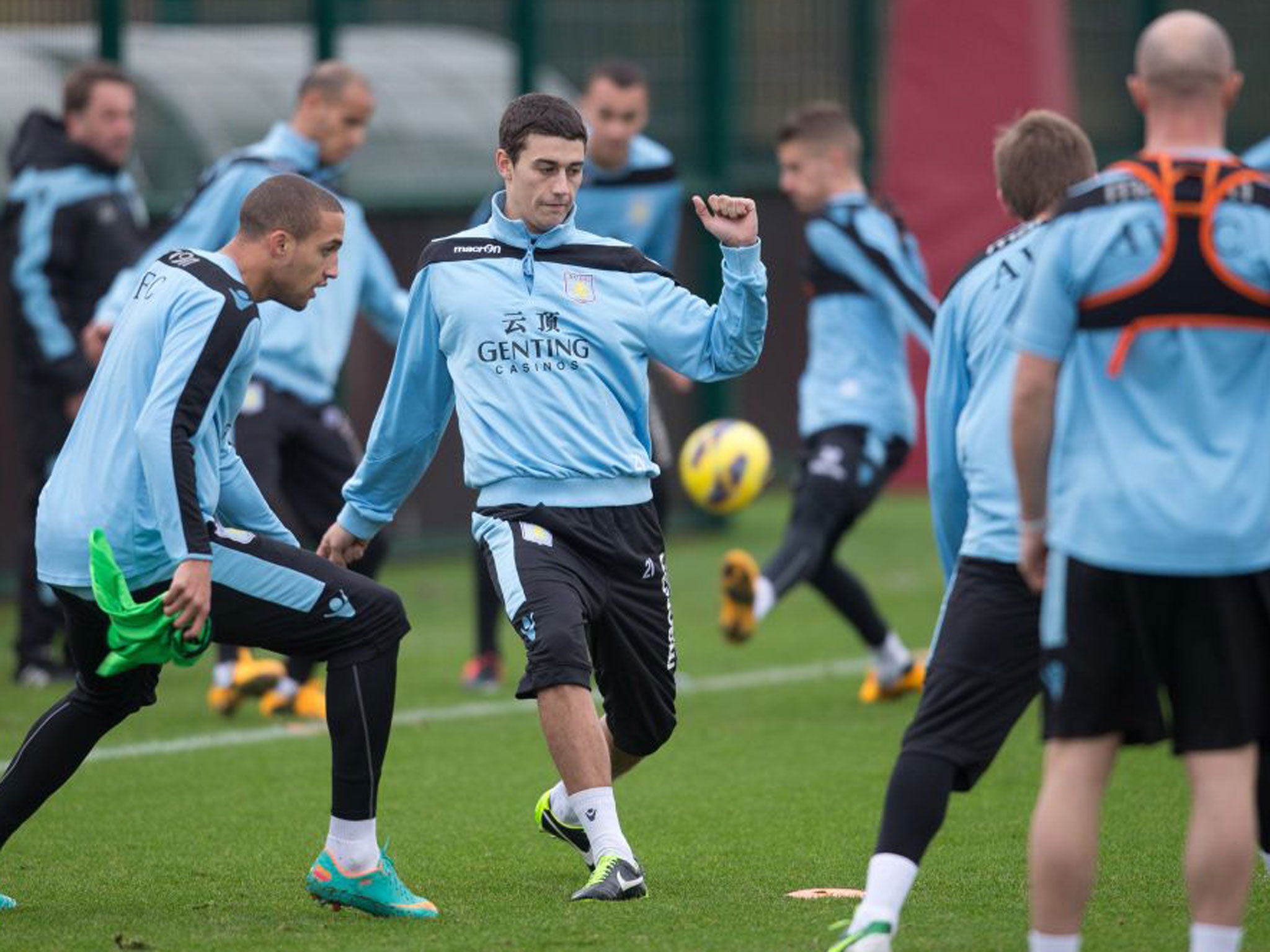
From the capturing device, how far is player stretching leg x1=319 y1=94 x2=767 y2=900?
5844 mm

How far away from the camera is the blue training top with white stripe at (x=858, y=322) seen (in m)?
9.23

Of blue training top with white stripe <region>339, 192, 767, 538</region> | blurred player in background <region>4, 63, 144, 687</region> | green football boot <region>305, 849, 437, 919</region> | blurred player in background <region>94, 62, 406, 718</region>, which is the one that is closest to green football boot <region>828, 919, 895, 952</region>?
green football boot <region>305, 849, 437, 919</region>

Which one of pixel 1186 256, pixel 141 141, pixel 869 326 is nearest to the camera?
pixel 1186 256

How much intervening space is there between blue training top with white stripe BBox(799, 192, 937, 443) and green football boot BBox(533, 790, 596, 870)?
3.46 meters

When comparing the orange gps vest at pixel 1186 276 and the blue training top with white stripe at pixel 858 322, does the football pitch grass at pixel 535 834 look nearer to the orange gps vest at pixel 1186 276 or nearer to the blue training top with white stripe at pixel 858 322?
the blue training top with white stripe at pixel 858 322

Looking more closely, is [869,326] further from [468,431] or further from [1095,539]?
[1095,539]

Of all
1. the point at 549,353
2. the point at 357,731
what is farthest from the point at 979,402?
the point at 357,731

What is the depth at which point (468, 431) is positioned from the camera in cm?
604

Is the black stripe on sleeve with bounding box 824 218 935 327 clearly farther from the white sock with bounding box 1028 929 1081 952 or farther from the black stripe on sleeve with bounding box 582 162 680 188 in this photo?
the white sock with bounding box 1028 929 1081 952

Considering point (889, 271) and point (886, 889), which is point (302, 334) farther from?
point (886, 889)

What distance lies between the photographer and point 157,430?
543 cm

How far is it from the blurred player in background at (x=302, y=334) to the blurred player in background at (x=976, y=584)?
4.21 metres

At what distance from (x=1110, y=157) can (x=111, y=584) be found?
1511 centimetres

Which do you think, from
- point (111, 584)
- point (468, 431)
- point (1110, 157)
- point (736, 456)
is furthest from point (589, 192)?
point (1110, 157)
